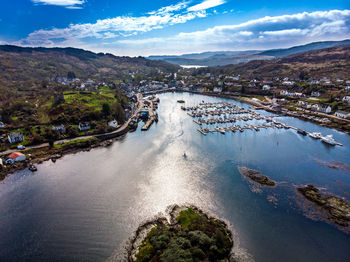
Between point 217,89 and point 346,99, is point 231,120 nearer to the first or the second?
point 346,99

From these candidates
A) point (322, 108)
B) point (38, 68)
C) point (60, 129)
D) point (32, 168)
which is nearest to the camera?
point (32, 168)

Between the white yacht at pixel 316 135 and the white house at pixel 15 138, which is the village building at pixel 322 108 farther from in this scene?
the white house at pixel 15 138

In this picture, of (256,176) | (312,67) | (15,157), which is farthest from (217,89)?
(15,157)

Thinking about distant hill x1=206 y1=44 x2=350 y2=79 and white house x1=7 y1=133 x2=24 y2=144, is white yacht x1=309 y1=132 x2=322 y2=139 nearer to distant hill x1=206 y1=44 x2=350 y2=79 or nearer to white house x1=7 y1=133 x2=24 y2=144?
white house x1=7 y1=133 x2=24 y2=144

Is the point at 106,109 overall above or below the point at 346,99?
above

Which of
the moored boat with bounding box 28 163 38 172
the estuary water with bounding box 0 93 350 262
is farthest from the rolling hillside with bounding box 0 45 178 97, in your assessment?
the estuary water with bounding box 0 93 350 262

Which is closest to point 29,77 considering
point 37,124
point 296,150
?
point 37,124
